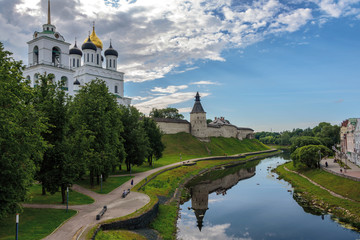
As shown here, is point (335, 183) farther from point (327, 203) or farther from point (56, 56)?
point (56, 56)

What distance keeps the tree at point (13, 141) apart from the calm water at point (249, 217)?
10.8m

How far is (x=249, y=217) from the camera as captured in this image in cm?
2412

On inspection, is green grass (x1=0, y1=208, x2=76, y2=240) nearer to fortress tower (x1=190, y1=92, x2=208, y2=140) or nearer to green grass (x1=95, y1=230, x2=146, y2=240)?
green grass (x1=95, y1=230, x2=146, y2=240)

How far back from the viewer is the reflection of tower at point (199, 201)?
24.0 meters

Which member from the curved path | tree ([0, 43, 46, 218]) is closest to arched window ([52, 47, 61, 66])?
the curved path

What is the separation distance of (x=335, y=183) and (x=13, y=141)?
32.7m

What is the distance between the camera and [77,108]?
27906mm

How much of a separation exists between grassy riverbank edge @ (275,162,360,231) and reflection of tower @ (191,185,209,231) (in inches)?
413

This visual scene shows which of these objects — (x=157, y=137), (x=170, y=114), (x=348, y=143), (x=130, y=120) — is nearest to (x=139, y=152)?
(x=130, y=120)

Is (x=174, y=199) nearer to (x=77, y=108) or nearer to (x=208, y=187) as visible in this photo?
(x=208, y=187)

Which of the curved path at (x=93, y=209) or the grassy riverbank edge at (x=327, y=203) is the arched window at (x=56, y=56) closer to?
the curved path at (x=93, y=209)

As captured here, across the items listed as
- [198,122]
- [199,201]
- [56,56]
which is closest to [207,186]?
[199,201]

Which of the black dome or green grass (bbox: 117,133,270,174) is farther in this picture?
the black dome

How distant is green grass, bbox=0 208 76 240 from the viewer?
14.7 meters
